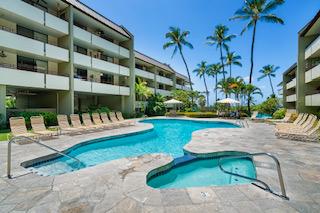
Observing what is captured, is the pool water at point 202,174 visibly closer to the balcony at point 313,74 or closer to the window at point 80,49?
the balcony at point 313,74

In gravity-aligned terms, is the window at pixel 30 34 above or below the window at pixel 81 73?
above

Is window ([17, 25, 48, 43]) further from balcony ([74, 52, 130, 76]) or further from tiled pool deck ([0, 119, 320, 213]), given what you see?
tiled pool deck ([0, 119, 320, 213])

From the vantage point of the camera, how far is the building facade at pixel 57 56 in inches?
550

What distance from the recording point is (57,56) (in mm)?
16594

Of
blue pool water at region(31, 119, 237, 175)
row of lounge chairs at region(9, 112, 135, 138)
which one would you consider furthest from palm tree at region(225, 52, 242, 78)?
blue pool water at region(31, 119, 237, 175)

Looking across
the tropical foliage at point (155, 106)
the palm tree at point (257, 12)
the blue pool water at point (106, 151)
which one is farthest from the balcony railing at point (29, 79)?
the palm tree at point (257, 12)

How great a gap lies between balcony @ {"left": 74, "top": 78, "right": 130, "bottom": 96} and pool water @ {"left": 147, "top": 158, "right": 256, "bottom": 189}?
15.2 meters

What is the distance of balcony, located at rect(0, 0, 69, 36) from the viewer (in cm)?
1327

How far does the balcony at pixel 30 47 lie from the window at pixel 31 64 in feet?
5.98

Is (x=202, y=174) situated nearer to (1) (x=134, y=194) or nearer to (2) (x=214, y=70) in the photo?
(1) (x=134, y=194)

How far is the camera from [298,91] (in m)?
19.9

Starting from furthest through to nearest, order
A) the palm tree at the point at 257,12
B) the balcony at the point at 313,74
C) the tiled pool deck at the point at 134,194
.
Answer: the palm tree at the point at 257,12, the balcony at the point at 313,74, the tiled pool deck at the point at 134,194

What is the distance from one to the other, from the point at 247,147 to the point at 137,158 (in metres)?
5.26

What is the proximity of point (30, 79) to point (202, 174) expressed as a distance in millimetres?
14835
